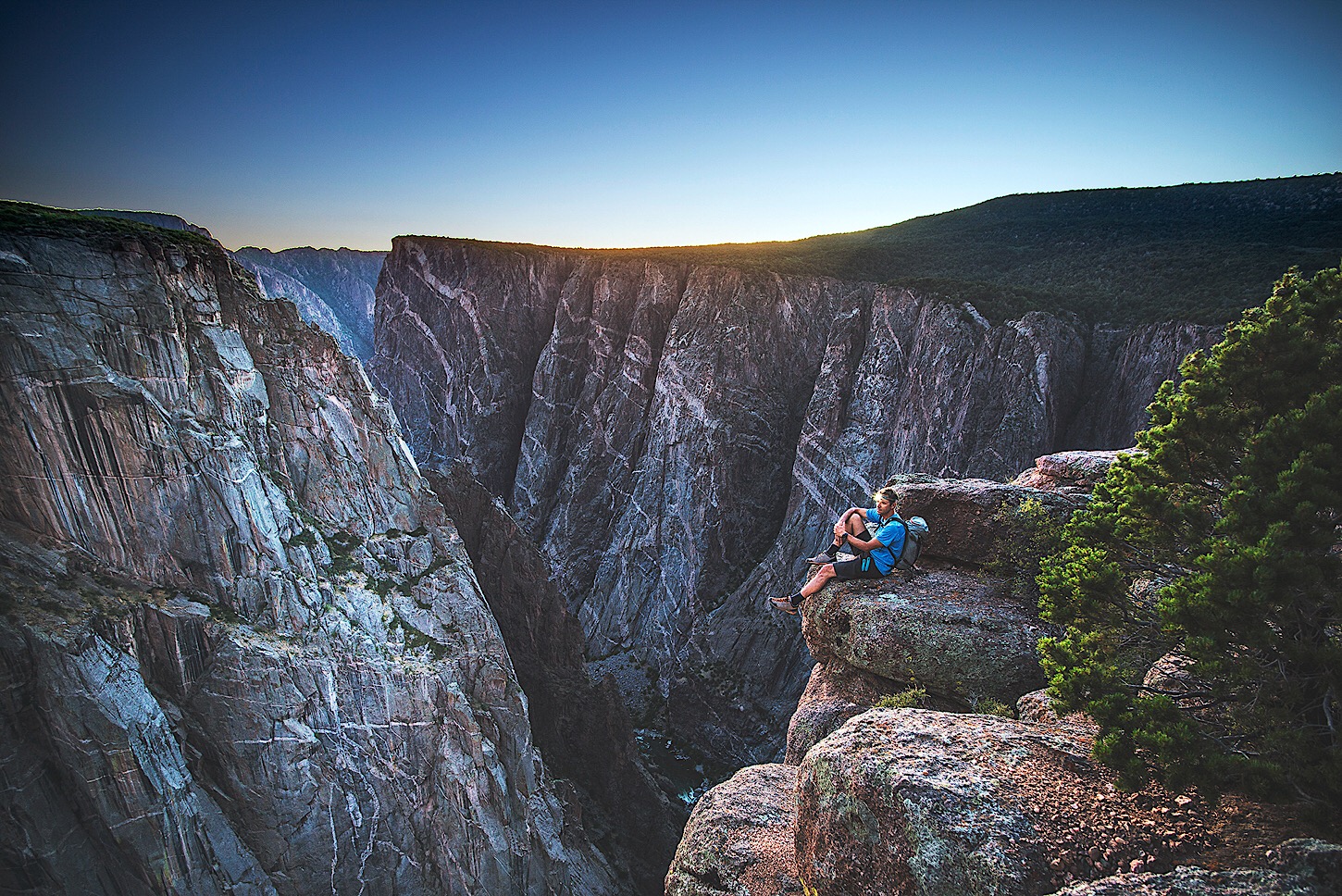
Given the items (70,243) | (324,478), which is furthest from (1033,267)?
(70,243)

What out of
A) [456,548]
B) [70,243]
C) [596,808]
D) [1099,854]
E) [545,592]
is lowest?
[596,808]

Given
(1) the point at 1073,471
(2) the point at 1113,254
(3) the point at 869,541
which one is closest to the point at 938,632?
(3) the point at 869,541

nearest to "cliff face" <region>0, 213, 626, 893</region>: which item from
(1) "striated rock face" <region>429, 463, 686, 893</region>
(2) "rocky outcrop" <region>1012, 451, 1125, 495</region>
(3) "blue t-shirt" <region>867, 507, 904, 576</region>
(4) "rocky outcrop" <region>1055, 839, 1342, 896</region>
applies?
(1) "striated rock face" <region>429, 463, 686, 893</region>

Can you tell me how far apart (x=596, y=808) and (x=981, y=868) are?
25.6 meters

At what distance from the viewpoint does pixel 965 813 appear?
548cm

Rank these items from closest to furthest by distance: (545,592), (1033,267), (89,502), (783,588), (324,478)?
(89,502)
(324,478)
(545,592)
(783,588)
(1033,267)

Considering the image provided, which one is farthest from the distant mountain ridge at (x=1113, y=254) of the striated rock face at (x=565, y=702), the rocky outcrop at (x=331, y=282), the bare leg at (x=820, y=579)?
the rocky outcrop at (x=331, y=282)

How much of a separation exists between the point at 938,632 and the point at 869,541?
1.78m

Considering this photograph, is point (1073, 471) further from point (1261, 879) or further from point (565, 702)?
point (565, 702)

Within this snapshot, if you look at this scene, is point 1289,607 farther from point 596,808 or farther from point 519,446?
point 519,446

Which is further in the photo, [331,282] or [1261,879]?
[331,282]

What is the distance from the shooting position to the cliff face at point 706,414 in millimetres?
29547

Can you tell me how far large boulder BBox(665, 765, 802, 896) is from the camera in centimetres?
764

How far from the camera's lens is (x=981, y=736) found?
6.36 m
